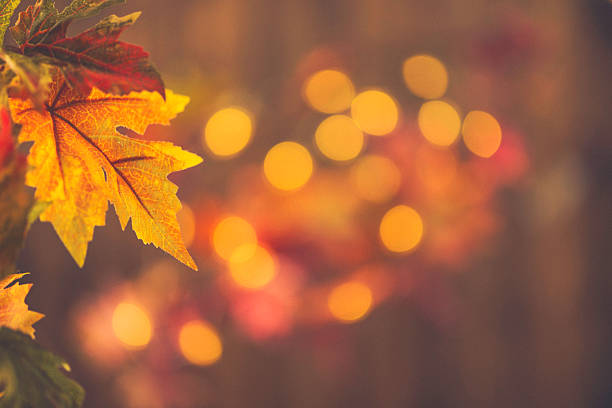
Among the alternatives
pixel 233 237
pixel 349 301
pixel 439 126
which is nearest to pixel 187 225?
pixel 233 237

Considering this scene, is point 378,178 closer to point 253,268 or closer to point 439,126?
point 439,126

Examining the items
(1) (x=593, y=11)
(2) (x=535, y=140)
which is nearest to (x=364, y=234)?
(2) (x=535, y=140)

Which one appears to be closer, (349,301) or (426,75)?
(349,301)

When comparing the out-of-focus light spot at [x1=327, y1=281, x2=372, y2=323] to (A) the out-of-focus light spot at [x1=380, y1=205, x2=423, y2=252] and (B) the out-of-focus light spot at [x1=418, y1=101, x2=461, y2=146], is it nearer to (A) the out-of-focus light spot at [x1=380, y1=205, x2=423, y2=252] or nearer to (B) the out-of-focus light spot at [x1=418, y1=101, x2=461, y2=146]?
(A) the out-of-focus light spot at [x1=380, y1=205, x2=423, y2=252]

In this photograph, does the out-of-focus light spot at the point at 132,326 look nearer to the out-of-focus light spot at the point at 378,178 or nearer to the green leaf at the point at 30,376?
the out-of-focus light spot at the point at 378,178

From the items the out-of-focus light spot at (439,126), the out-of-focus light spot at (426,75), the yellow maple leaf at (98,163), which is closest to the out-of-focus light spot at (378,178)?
the out-of-focus light spot at (439,126)

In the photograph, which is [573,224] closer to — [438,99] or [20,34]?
[438,99]
